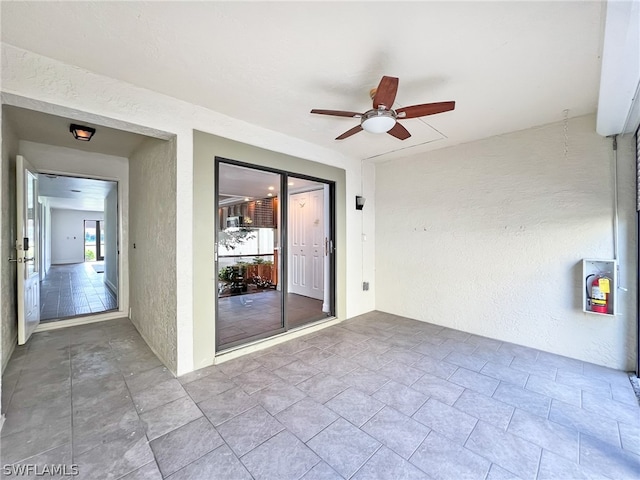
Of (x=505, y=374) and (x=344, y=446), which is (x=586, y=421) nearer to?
(x=505, y=374)

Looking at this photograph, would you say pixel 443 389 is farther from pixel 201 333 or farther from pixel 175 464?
pixel 201 333

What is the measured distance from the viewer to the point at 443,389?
89.2 inches

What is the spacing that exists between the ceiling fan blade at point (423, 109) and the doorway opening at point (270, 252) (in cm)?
177

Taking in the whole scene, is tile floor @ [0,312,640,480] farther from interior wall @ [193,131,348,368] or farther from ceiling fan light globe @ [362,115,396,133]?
ceiling fan light globe @ [362,115,396,133]

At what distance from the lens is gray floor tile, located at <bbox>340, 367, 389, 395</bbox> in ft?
7.50

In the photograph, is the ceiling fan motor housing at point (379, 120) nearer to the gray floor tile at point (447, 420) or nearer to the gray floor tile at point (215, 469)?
the gray floor tile at point (447, 420)

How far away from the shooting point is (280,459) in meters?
1.55

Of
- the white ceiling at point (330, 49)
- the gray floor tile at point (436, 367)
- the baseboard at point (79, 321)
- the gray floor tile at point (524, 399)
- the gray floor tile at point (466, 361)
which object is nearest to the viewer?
the white ceiling at point (330, 49)

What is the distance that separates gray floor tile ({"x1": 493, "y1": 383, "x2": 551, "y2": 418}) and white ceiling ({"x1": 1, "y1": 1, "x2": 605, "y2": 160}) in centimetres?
258

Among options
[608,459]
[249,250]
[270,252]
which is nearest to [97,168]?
[249,250]

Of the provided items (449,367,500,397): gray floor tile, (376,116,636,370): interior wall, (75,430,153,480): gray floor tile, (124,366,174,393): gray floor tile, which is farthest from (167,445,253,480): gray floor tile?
(376,116,636,370): interior wall

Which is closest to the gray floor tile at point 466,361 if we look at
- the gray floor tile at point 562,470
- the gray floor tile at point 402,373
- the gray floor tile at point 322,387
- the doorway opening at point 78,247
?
the gray floor tile at point 402,373

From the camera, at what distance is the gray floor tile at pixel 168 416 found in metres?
1.79

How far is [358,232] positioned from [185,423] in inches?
131
